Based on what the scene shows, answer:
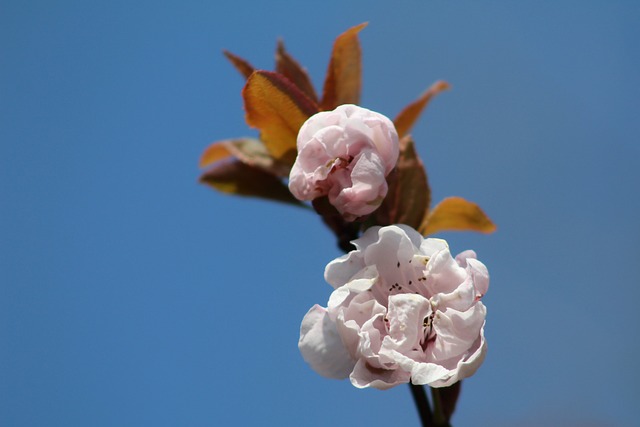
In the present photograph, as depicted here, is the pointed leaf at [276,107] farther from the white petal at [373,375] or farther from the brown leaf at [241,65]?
the white petal at [373,375]

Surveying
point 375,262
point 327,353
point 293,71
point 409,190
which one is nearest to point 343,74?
point 293,71

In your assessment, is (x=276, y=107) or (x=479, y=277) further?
(x=276, y=107)

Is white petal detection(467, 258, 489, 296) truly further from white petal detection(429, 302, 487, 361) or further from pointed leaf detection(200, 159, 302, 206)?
pointed leaf detection(200, 159, 302, 206)

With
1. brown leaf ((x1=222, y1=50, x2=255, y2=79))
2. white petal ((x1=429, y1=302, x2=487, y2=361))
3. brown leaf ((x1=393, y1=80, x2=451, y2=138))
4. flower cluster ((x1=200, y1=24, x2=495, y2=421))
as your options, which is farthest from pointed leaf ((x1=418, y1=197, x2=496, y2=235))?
brown leaf ((x1=222, y1=50, x2=255, y2=79))

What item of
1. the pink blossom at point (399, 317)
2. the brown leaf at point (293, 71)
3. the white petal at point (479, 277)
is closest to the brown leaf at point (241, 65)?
the brown leaf at point (293, 71)

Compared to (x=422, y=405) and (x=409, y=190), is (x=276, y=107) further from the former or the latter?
(x=422, y=405)
